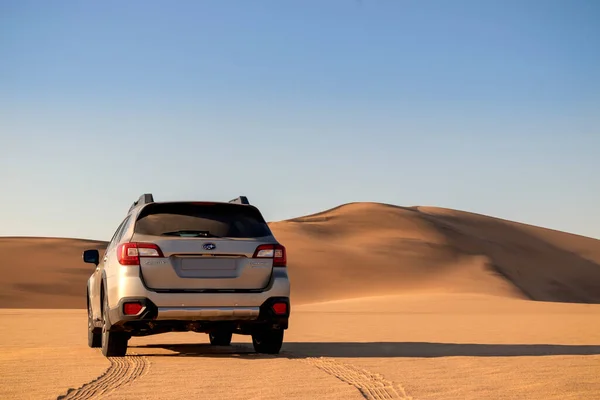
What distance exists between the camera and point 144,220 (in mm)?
11234

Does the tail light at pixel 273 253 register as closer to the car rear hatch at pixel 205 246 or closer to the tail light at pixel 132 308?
the car rear hatch at pixel 205 246

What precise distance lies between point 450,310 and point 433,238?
42112 millimetres

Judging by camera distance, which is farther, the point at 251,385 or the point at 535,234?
the point at 535,234

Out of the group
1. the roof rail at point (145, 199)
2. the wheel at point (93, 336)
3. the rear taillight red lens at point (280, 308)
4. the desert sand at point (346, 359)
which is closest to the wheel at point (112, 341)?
the desert sand at point (346, 359)

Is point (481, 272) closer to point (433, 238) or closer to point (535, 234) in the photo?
point (433, 238)

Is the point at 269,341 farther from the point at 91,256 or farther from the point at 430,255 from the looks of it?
the point at 430,255

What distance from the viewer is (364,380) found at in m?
8.98

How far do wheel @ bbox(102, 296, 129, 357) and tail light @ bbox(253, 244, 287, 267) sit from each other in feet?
6.35

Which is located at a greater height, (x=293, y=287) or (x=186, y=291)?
(x=186, y=291)

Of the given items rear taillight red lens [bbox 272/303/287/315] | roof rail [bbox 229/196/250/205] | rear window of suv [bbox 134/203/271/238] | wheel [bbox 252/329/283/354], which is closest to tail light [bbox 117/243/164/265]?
rear window of suv [bbox 134/203/271/238]

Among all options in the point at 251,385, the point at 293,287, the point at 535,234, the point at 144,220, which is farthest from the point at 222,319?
the point at 535,234

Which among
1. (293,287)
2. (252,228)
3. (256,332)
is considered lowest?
(293,287)

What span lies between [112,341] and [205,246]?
5.81ft

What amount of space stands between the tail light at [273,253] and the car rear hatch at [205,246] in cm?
4
